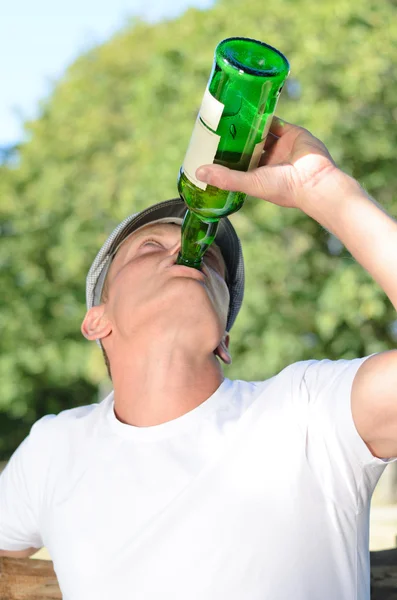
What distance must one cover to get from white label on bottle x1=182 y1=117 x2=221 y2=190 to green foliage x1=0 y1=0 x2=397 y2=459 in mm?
6233

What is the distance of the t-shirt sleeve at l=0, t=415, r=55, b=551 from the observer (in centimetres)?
199

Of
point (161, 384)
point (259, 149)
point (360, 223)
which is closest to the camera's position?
point (360, 223)

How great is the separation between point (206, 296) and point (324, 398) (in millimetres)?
537

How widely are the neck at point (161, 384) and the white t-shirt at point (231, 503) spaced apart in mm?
55

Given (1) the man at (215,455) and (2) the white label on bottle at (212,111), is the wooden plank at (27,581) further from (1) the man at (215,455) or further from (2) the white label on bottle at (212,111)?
(2) the white label on bottle at (212,111)

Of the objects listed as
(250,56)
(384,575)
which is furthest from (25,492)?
(250,56)

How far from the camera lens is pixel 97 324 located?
2217 mm

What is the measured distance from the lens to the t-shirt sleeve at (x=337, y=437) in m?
1.50

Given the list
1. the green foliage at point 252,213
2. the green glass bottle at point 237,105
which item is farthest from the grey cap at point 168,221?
the green foliage at point 252,213

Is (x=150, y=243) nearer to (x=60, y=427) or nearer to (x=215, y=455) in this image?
(x=60, y=427)

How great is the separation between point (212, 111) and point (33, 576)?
1.29 meters

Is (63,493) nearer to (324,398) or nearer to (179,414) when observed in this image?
(179,414)

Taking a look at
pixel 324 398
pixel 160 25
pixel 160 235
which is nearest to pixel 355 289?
pixel 160 235

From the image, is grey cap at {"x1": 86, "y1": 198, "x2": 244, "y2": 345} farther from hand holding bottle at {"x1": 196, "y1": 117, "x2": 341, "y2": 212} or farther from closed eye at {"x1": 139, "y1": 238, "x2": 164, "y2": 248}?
hand holding bottle at {"x1": 196, "y1": 117, "x2": 341, "y2": 212}
